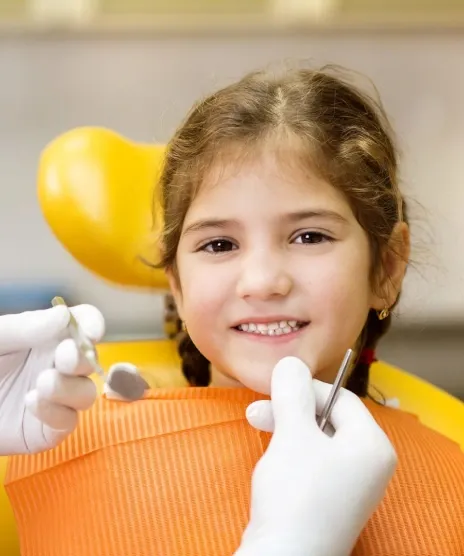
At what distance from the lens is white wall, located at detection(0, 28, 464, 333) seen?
1.71 m

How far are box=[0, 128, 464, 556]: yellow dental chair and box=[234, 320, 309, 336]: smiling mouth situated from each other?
29 centimetres

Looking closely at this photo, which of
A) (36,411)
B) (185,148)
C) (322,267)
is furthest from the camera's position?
(185,148)

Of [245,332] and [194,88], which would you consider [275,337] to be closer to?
[245,332]

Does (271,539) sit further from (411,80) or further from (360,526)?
(411,80)

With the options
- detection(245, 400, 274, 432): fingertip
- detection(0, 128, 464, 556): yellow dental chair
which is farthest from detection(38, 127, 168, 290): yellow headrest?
detection(245, 400, 274, 432): fingertip

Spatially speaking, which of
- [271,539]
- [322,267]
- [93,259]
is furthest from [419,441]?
[93,259]

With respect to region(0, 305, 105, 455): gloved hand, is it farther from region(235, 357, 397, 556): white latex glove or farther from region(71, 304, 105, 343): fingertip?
region(235, 357, 397, 556): white latex glove

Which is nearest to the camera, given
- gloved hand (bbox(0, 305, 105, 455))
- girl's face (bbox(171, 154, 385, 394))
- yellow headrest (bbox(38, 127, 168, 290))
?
gloved hand (bbox(0, 305, 105, 455))

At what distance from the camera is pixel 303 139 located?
0.86 m

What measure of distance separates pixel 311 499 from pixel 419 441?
33 cm

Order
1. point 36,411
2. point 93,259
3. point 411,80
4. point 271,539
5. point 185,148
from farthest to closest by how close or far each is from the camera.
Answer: point 411,80, point 93,259, point 185,148, point 36,411, point 271,539

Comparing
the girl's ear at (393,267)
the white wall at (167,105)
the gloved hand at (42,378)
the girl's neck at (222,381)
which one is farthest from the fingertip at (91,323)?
the white wall at (167,105)

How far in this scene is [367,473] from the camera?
0.61 metres

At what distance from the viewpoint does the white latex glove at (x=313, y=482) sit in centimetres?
59
